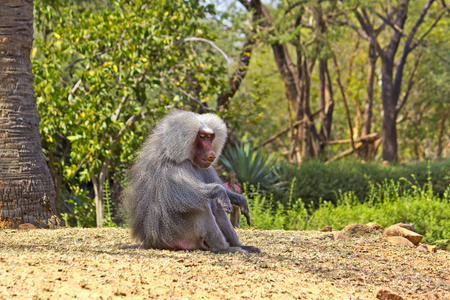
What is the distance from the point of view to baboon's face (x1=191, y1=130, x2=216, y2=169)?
193 inches

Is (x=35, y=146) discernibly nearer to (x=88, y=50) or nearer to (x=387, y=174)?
(x=88, y=50)

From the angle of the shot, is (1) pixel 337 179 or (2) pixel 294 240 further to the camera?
(1) pixel 337 179

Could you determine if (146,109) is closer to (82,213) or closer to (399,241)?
(82,213)

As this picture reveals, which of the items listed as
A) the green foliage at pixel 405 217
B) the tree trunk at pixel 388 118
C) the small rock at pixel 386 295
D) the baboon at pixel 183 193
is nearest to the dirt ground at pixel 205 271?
the small rock at pixel 386 295

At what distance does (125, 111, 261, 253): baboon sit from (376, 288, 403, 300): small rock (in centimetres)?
141

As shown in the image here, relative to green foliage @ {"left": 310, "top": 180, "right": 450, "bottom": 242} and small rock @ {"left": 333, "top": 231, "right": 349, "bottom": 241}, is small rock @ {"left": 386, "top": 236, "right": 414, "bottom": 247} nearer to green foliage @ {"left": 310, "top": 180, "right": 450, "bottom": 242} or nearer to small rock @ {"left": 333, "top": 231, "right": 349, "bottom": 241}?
small rock @ {"left": 333, "top": 231, "right": 349, "bottom": 241}

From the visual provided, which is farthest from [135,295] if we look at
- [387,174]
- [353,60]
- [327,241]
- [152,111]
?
[353,60]

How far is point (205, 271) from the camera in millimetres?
4160

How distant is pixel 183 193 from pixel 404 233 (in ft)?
11.1

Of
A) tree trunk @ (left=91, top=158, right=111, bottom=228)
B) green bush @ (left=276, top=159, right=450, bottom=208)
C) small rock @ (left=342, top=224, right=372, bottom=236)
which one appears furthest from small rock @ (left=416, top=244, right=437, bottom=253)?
green bush @ (left=276, top=159, right=450, bottom=208)

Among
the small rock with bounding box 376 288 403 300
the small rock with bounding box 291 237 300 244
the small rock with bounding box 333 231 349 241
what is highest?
the small rock with bounding box 376 288 403 300

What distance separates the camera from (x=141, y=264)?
4164 millimetres

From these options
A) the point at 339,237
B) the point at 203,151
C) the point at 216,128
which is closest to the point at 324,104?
the point at 339,237

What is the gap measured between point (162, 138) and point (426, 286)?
8.87 ft
